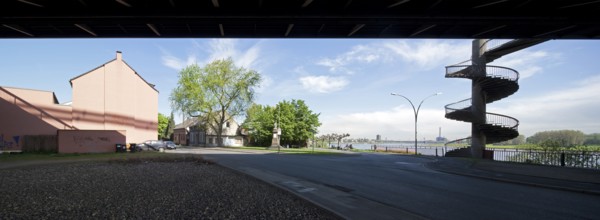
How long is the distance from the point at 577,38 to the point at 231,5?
1149 cm

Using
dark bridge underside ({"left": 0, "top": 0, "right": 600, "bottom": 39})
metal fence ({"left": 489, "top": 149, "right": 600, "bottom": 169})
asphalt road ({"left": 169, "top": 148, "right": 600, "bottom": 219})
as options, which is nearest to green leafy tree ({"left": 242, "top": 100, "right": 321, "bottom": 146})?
metal fence ({"left": 489, "top": 149, "right": 600, "bottom": 169})

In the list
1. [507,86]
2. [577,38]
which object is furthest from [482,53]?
[577,38]

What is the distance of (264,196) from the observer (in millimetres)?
9477

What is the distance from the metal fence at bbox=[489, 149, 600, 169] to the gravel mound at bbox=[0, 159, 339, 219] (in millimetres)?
19810

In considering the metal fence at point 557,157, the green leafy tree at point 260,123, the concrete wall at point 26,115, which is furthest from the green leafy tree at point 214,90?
the metal fence at point 557,157

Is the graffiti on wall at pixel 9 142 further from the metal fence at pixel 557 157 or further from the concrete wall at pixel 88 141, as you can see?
the metal fence at pixel 557 157

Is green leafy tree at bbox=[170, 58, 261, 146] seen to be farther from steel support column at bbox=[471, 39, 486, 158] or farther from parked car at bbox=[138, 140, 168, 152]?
steel support column at bbox=[471, 39, 486, 158]

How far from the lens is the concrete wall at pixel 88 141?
31.5 metres

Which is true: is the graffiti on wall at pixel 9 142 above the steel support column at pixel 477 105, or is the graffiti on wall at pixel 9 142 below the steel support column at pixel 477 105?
below

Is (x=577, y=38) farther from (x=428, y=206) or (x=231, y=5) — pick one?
(x=231, y=5)

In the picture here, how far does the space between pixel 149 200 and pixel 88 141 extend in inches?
1131

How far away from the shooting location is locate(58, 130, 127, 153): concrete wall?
3155 cm

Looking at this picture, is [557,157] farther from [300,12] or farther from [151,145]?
[151,145]

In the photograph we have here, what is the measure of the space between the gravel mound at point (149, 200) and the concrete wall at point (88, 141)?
21.4m
